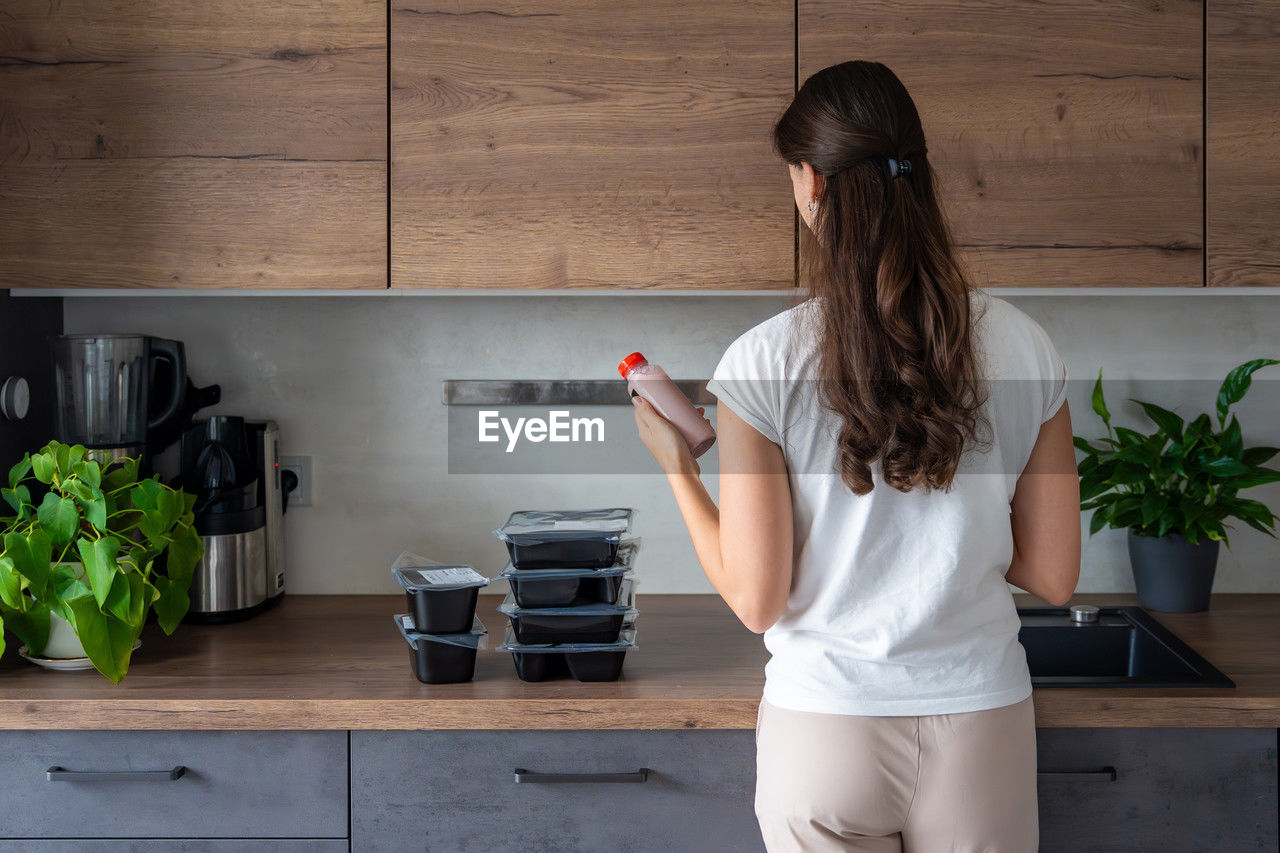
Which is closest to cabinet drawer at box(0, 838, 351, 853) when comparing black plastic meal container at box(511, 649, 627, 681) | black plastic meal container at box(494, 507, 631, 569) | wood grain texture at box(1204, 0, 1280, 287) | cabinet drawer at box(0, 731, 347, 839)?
cabinet drawer at box(0, 731, 347, 839)

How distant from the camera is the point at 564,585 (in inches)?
55.1

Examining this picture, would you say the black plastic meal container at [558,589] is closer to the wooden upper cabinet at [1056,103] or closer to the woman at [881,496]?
the woman at [881,496]

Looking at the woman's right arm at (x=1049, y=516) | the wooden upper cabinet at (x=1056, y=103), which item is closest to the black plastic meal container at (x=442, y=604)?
the woman's right arm at (x=1049, y=516)

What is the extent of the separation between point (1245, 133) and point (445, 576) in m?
1.36

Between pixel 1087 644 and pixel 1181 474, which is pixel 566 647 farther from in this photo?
pixel 1181 474

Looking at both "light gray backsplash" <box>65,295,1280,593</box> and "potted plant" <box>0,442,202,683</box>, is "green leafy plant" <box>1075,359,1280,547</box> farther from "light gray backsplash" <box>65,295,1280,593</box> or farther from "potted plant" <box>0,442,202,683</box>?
"potted plant" <box>0,442,202,683</box>

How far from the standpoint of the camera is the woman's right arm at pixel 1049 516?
1.12 meters

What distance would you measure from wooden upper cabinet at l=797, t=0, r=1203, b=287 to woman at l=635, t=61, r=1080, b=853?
0.52m

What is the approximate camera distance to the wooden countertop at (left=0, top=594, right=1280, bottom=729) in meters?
1.28

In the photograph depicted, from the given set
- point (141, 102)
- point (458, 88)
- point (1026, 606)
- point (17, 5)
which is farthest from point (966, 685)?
point (17, 5)

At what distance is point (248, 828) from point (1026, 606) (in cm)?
128

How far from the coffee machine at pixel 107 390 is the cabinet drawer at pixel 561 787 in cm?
70

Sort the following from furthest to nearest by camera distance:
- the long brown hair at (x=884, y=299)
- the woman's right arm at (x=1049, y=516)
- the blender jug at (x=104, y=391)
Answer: the blender jug at (x=104, y=391) → the woman's right arm at (x=1049, y=516) → the long brown hair at (x=884, y=299)

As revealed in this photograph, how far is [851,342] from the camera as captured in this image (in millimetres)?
1002
